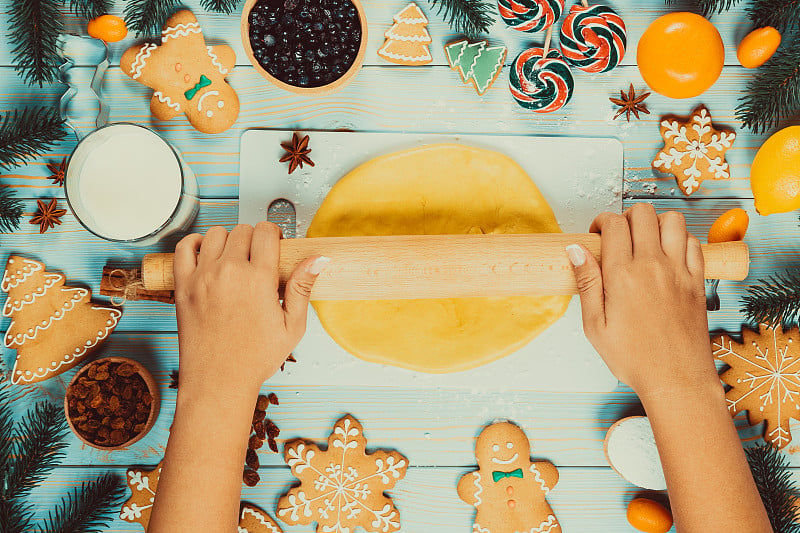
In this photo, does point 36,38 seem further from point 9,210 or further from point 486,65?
point 486,65

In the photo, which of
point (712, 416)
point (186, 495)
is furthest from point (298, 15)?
point (712, 416)

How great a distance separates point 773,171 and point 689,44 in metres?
0.25

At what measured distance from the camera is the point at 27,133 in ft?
3.10

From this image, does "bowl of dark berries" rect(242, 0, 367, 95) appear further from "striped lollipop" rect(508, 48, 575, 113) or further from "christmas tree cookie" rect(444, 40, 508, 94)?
"striped lollipop" rect(508, 48, 575, 113)

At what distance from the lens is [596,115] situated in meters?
1.00

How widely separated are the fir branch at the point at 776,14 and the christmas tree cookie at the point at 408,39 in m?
0.59

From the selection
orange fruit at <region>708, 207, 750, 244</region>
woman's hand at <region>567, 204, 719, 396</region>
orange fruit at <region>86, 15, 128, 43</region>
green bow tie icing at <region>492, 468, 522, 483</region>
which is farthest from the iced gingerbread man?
orange fruit at <region>86, 15, 128, 43</region>

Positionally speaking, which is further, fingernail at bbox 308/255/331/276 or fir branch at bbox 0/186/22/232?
fir branch at bbox 0/186/22/232

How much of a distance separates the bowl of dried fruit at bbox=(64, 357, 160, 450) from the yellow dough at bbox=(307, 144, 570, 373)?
1.09 ft

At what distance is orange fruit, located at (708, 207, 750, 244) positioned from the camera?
0.91m

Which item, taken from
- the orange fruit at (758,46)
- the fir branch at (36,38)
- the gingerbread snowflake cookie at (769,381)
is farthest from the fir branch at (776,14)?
the fir branch at (36,38)

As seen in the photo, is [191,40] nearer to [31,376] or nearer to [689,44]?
[31,376]

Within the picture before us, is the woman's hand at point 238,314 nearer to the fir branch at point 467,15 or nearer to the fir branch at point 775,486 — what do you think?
the fir branch at point 467,15

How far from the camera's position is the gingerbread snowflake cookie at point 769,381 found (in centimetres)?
97
